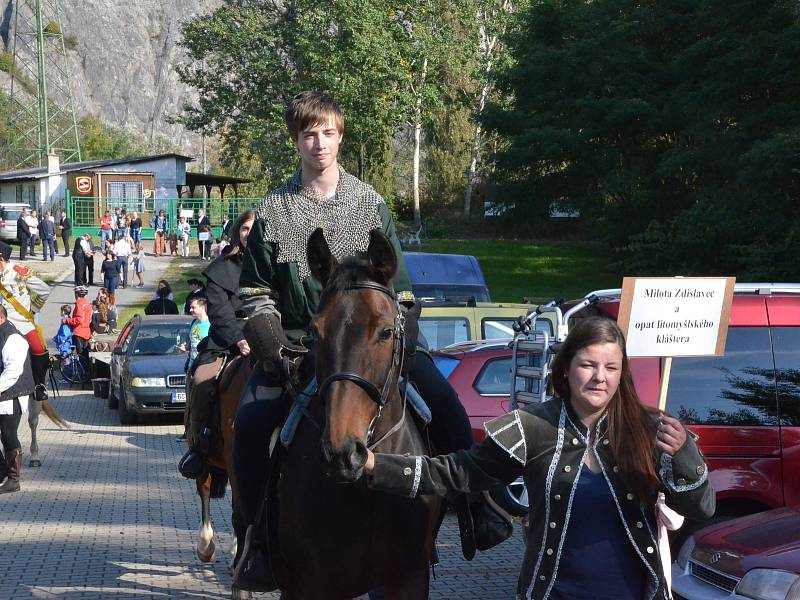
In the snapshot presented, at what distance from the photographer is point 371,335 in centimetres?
439

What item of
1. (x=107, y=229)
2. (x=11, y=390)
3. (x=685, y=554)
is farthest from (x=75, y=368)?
(x=107, y=229)

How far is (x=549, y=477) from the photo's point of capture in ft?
12.5

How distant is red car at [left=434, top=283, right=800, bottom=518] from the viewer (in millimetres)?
8086

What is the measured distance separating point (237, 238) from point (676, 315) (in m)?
2.88

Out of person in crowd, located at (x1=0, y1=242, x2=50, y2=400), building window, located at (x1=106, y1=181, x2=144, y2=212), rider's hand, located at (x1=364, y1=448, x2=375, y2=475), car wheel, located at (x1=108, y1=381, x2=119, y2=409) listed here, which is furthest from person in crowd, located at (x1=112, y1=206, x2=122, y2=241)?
rider's hand, located at (x1=364, y1=448, x2=375, y2=475)

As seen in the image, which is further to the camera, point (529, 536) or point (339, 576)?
point (339, 576)

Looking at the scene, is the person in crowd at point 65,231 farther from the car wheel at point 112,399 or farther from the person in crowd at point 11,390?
the person in crowd at point 11,390

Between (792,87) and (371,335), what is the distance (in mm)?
27943

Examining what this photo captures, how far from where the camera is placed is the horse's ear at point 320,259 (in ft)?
15.5

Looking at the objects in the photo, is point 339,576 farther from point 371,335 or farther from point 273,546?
point 371,335

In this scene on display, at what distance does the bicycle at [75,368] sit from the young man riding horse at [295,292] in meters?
21.9

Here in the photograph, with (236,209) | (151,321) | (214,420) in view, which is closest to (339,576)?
(214,420)

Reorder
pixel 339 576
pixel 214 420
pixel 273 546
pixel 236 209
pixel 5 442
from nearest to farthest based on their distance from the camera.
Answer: pixel 339 576 → pixel 273 546 → pixel 214 420 → pixel 5 442 → pixel 236 209

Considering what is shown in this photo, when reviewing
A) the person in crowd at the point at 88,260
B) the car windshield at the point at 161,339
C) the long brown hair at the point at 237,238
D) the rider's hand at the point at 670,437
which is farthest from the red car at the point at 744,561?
the person in crowd at the point at 88,260
